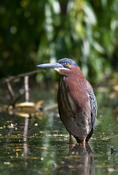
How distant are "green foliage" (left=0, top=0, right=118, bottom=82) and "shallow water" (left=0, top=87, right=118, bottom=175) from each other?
449 cm

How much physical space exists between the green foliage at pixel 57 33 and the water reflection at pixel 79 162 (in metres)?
6.65

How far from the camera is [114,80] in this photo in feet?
49.0

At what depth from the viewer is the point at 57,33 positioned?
13.0m

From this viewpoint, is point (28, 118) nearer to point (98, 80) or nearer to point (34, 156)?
point (34, 156)

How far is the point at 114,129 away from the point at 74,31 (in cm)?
561

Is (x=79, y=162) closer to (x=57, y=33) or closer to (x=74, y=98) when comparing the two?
(x=74, y=98)

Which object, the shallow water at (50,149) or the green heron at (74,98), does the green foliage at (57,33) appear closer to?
the shallow water at (50,149)

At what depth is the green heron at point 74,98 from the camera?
6.02 meters

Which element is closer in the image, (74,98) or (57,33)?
(74,98)

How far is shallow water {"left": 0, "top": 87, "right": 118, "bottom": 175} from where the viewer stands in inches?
191

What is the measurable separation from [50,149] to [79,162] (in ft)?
2.56

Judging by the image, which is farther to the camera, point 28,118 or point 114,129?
point 28,118

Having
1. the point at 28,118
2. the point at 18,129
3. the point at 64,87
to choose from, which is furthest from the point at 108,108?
the point at 64,87

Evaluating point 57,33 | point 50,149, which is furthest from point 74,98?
point 57,33
